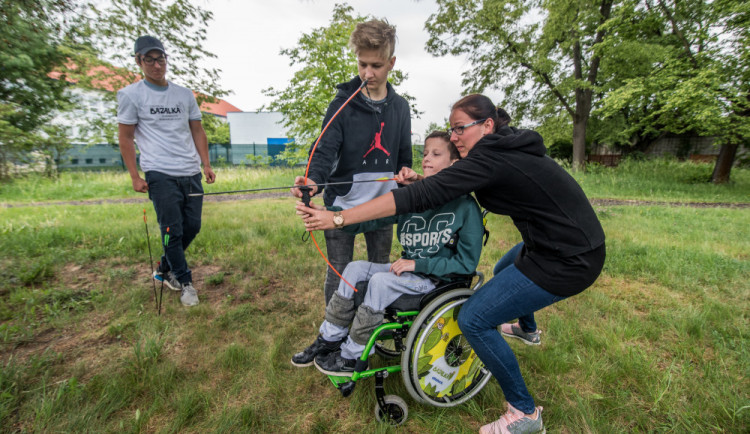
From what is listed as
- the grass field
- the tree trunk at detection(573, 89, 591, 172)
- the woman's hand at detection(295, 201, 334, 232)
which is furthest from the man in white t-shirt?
the tree trunk at detection(573, 89, 591, 172)

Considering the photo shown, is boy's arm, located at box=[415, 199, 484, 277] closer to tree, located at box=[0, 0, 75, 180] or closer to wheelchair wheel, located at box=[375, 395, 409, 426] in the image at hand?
wheelchair wheel, located at box=[375, 395, 409, 426]

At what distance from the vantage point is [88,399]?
1.82m

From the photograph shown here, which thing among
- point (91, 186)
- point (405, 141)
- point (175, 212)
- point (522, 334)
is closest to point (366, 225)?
point (405, 141)

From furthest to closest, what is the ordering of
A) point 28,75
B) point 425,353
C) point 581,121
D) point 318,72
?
point 581,121
point 318,72
point 28,75
point 425,353

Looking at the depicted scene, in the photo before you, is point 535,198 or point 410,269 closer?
point 535,198

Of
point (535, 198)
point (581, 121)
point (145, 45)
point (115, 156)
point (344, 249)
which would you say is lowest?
point (115, 156)

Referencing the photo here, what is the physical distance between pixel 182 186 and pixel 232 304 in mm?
1190

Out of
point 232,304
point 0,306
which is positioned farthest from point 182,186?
point 0,306

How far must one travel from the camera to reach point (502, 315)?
1599 millimetres

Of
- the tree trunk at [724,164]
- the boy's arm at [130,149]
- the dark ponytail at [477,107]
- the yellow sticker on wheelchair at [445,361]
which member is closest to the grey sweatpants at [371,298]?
the yellow sticker on wheelchair at [445,361]

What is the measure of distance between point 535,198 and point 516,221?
179mm

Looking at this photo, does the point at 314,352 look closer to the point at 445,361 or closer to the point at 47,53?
the point at 445,361

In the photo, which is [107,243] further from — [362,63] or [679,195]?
[679,195]

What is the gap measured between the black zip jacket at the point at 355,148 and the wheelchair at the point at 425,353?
0.62 meters
